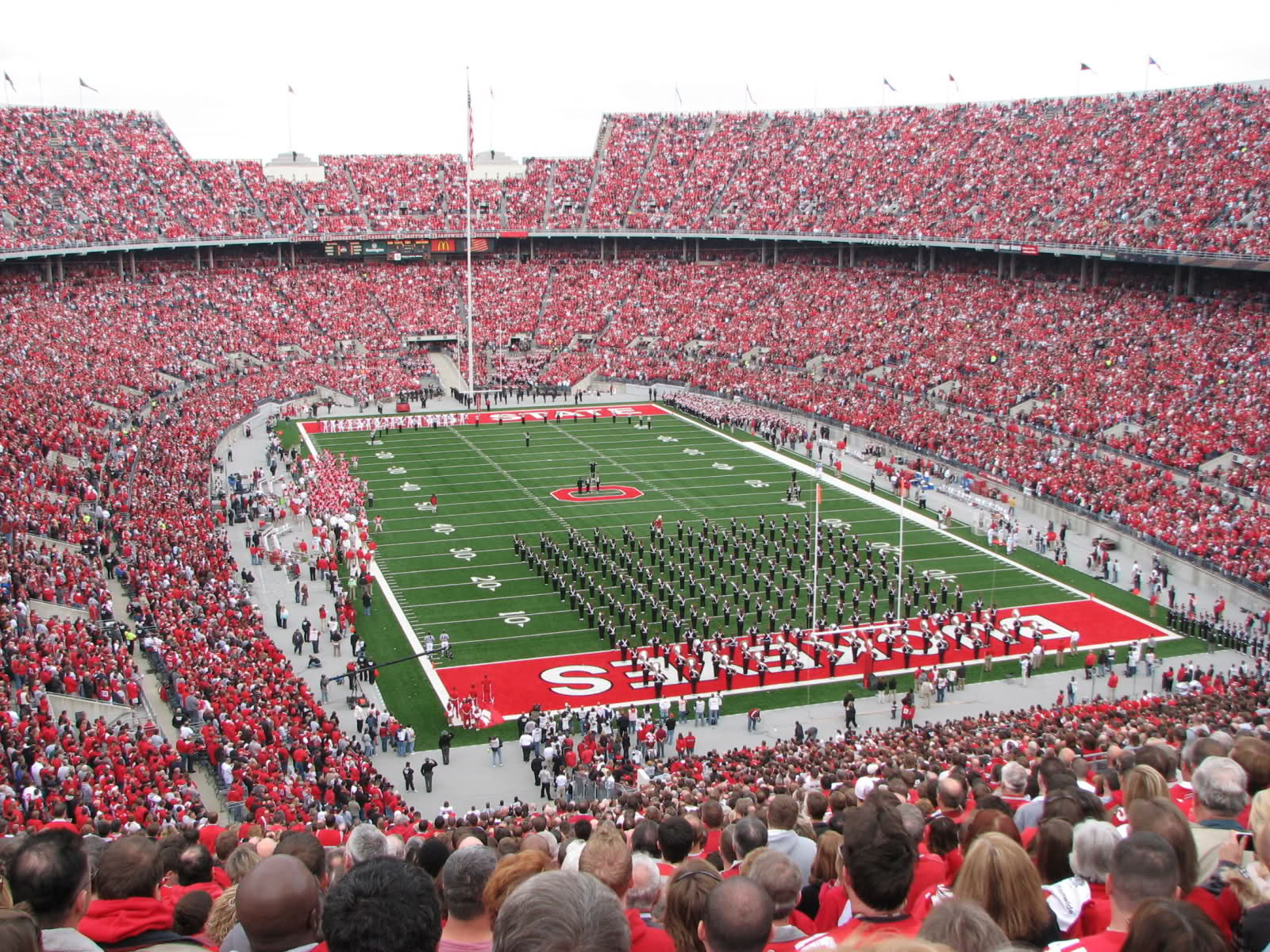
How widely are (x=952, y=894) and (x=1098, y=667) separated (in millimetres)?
19337

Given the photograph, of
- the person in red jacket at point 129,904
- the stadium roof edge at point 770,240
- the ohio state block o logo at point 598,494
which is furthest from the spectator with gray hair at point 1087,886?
the stadium roof edge at point 770,240

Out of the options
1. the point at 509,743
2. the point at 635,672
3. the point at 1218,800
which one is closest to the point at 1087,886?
the point at 1218,800

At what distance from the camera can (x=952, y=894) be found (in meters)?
4.14

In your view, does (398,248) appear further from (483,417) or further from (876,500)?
(876,500)

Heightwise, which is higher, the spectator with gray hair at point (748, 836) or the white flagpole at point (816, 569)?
the spectator with gray hair at point (748, 836)

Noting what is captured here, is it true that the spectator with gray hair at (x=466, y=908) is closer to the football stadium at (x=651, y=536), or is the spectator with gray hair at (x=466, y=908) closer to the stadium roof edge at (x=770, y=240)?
the football stadium at (x=651, y=536)

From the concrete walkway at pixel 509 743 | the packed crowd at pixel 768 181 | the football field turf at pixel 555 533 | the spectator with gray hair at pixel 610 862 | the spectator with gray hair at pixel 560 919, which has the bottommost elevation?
the concrete walkway at pixel 509 743

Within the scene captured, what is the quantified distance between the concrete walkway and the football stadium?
0.11 m

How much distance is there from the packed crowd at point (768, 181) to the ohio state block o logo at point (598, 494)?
19.7 meters

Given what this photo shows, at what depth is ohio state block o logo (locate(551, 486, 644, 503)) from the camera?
3372 centimetres

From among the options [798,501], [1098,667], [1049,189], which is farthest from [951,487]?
[1049,189]

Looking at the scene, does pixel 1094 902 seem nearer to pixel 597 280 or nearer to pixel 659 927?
pixel 659 927

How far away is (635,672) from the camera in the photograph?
2194 cm

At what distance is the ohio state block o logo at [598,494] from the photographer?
1328 inches
